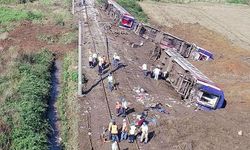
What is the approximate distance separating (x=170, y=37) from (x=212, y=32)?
10.6 metres

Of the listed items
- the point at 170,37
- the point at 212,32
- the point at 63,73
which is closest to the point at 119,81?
the point at 63,73

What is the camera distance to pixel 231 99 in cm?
3381

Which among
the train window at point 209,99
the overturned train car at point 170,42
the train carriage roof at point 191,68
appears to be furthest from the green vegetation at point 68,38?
the train window at point 209,99

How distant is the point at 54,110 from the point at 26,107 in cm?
348

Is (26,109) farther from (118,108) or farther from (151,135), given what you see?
(151,135)

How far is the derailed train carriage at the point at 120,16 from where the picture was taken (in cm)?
5028

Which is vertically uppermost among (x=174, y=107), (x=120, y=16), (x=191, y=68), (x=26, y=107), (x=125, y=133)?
(x=191, y=68)

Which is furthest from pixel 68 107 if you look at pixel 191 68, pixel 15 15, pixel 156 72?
pixel 15 15

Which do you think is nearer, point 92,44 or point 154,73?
point 154,73

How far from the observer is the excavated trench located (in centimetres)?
2606

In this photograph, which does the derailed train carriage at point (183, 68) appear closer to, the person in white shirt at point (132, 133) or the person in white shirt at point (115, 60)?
the person in white shirt at point (115, 60)

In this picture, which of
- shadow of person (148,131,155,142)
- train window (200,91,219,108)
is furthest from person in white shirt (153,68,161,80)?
shadow of person (148,131,155,142)

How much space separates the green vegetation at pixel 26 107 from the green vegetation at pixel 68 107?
1201 mm

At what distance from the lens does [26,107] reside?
88.9 ft
